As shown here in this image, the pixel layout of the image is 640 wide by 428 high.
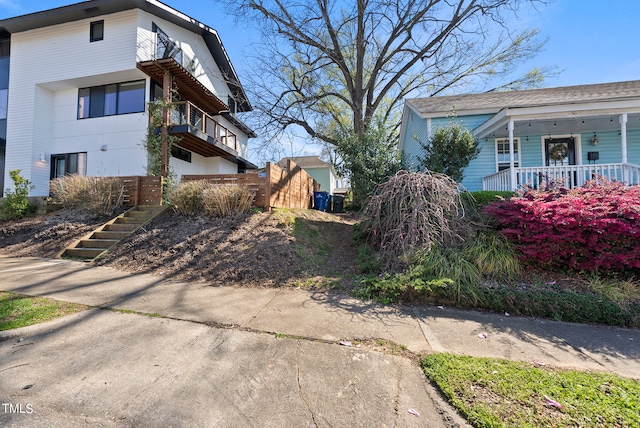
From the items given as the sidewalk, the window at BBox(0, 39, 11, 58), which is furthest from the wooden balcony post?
the window at BBox(0, 39, 11, 58)

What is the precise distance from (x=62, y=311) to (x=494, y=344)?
548 cm

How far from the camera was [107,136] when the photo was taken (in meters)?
11.8

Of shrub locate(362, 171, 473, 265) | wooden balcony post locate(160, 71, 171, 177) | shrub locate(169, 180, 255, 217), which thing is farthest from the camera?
wooden balcony post locate(160, 71, 171, 177)

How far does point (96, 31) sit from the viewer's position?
468 inches

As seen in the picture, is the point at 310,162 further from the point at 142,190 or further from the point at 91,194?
the point at 91,194

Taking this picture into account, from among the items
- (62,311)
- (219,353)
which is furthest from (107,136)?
(219,353)

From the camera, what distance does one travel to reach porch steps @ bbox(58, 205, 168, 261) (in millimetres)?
6906

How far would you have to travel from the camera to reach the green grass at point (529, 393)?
6.01 ft

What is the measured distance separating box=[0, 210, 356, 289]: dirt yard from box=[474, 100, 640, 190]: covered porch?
6.27 m

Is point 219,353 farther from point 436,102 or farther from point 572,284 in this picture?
point 436,102

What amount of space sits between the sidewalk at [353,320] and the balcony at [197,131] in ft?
25.1

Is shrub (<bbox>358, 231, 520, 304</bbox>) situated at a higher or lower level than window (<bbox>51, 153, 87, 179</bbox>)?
lower

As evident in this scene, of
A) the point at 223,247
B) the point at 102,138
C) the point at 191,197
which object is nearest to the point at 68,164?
the point at 102,138

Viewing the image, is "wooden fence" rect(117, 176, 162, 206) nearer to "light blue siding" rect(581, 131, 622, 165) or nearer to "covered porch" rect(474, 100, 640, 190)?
"covered porch" rect(474, 100, 640, 190)
